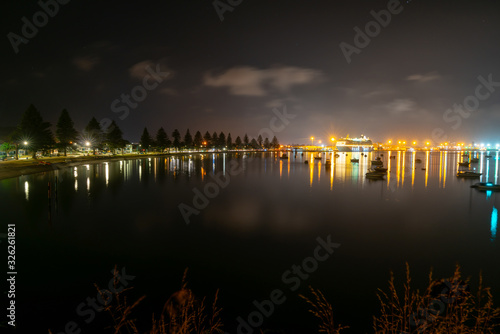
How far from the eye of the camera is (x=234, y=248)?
12.0 m

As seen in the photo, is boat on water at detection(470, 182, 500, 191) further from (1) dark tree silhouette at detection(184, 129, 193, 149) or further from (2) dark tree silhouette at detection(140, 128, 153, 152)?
(1) dark tree silhouette at detection(184, 129, 193, 149)

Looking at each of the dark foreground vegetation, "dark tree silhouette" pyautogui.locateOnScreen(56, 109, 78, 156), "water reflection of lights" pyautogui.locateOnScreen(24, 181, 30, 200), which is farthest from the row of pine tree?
the dark foreground vegetation

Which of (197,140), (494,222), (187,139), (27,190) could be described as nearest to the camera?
(494,222)

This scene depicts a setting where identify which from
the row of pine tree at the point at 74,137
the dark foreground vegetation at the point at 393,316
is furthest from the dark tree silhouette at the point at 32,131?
the dark foreground vegetation at the point at 393,316

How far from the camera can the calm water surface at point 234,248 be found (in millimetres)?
7773

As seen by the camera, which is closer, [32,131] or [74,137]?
[32,131]

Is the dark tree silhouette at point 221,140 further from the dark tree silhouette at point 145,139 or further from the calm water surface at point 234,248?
the calm water surface at point 234,248

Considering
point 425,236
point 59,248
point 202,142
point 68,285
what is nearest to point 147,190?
point 59,248

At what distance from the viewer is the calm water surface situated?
25.5ft

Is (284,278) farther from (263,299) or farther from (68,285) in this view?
(68,285)

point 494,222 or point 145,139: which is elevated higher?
point 145,139

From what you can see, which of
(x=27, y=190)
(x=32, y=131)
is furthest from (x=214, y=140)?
(x=27, y=190)

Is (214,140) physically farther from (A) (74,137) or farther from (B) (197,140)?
(A) (74,137)

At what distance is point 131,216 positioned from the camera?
1697 centimetres
